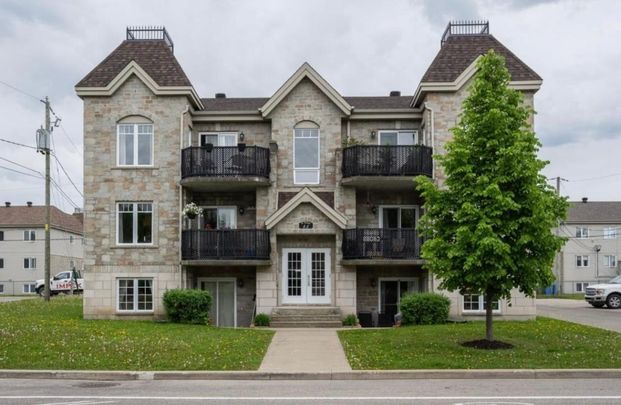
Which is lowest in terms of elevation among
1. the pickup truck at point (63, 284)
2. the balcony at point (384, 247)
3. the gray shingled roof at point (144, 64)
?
the pickup truck at point (63, 284)

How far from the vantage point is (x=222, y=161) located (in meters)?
25.3

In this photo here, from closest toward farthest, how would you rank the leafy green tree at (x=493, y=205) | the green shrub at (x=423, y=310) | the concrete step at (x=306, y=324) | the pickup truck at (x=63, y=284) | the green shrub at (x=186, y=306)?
the leafy green tree at (x=493, y=205) < the green shrub at (x=423, y=310) < the green shrub at (x=186, y=306) < the concrete step at (x=306, y=324) < the pickup truck at (x=63, y=284)

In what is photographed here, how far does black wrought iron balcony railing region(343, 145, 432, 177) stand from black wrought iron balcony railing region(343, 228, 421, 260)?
85.3 inches

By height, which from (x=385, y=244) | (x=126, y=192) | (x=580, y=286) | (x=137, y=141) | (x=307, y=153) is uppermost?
(x=137, y=141)

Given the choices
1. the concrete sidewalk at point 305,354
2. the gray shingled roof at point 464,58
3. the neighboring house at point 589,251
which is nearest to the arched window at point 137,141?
the concrete sidewalk at point 305,354

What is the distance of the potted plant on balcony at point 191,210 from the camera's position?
2531 cm

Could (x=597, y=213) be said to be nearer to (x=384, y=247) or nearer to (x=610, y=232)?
(x=610, y=232)

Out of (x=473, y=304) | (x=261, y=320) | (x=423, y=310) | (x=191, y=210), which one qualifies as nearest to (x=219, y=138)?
(x=191, y=210)

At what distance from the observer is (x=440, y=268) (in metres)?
16.8

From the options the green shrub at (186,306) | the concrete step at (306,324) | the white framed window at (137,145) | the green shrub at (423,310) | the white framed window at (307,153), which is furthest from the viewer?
the white framed window at (307,153)

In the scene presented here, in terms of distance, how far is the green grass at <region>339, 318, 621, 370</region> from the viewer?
14.4 meters

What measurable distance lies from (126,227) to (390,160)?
10.4 m

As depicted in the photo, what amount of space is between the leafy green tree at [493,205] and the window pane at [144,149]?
1277 cm

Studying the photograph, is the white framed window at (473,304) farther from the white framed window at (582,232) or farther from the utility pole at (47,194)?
the white framed window at (582,232)
